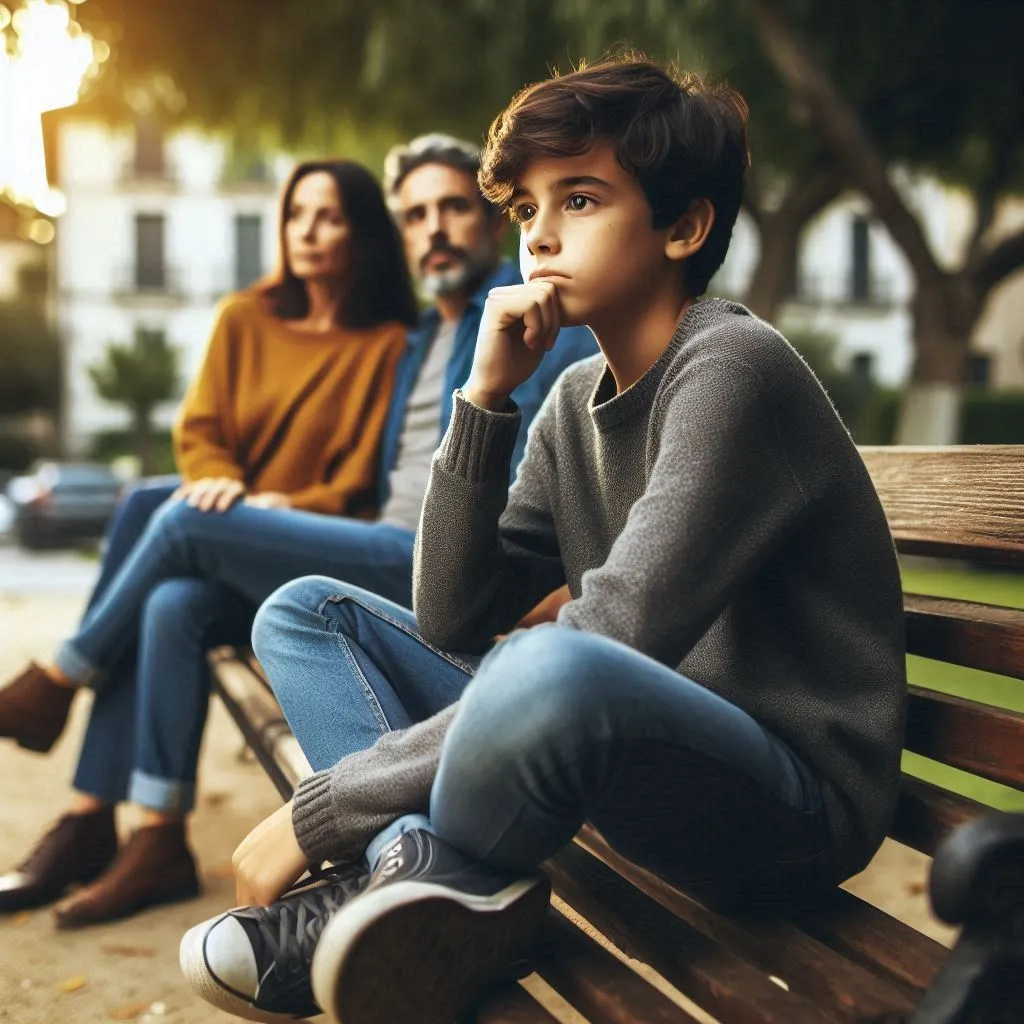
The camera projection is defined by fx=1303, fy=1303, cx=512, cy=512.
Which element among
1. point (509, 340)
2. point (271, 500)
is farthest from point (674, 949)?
point (271, 500)

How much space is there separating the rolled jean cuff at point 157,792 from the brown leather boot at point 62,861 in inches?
9.9

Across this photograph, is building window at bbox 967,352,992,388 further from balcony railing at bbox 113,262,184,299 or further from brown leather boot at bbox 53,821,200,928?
brown leather boot at bbox 53,821,200,928

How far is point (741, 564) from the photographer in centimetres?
162

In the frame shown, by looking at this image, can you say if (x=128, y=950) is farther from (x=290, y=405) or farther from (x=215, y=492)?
(x=290, y=405)

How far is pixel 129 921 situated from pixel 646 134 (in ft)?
7.58

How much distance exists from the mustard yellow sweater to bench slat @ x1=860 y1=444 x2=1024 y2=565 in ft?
5.56

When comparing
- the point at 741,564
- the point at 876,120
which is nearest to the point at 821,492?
the point at 741,564

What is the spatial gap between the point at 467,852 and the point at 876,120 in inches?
478

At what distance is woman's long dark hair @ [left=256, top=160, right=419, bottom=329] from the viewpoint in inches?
152

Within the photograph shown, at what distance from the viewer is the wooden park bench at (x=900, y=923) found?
1259 millimetres

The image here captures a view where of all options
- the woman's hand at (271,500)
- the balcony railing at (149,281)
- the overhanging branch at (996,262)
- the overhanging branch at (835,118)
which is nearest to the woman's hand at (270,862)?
the woman's hand at (271,500)

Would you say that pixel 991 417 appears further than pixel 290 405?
Yes

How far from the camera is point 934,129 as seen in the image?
12.5m

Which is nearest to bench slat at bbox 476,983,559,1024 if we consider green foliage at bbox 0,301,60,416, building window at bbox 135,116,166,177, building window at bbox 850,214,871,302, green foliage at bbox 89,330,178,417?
green foliage at bbox 89,330,178,417
